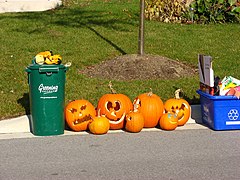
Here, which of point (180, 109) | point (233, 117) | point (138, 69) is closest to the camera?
point (233, 117)

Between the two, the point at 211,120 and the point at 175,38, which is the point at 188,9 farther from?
the point at 211,120

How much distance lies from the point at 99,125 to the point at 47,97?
0.74m

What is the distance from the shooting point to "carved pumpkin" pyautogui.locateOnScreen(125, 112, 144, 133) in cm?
762

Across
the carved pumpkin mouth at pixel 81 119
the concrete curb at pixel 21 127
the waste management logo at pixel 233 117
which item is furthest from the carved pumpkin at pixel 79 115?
the waste management logo at pixel 233 117

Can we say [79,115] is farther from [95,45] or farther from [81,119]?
[95,45]

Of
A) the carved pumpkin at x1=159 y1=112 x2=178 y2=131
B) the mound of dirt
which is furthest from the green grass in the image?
the carved pumpkin at x1=159 y1=112 x2=178 y2=131

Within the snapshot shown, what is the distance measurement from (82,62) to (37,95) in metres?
4.13

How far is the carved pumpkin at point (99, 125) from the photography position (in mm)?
7543

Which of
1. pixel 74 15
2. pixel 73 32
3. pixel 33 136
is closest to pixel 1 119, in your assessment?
pixel 33 136

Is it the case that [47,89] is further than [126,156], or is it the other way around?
[47,89]

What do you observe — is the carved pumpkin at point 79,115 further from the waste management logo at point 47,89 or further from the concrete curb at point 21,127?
the waste management logo at point 47,89

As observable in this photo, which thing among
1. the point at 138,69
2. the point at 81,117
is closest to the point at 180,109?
the point at 81,117

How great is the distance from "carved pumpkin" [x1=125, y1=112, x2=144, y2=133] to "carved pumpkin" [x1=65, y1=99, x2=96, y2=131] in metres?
0.46

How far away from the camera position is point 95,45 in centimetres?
1305
